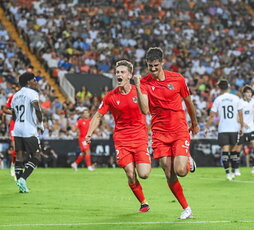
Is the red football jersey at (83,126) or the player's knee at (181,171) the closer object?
the player's knee at (181,171)

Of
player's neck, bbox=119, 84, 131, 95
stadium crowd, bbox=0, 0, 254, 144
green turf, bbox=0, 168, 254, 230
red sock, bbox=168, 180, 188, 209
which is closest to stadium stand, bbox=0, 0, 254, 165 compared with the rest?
stadium crowd, bbox=0, 0, 254, 144

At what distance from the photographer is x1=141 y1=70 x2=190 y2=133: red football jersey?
40.5ft

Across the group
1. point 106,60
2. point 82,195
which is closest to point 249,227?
point 82,195

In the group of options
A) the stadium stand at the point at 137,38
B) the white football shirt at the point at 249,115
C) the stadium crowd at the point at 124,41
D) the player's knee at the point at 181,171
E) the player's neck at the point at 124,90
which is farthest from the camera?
the stadium stand at the point at 137,38

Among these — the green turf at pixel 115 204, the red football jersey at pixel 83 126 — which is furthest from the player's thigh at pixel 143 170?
the red football jersey at pixel 83 126

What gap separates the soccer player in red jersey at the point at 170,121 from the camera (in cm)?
1215

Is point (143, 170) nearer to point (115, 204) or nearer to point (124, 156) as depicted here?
point (124, 156)

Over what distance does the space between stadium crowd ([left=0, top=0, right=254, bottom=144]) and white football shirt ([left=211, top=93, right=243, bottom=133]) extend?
10.8m

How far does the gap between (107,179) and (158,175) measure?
249cm

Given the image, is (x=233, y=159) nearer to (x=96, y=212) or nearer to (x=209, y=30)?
(x=96, y=212)

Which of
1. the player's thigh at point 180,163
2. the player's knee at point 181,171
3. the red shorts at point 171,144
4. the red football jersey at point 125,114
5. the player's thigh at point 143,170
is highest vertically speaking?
the red football jersey at point 125,114

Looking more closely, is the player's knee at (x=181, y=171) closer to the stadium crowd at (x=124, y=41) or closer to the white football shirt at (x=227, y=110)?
the white football shirt at (x=227, y=110)

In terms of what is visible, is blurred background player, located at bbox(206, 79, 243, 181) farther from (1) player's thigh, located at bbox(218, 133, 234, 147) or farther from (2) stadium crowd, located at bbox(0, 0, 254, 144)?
(2) stadium crowd, located at bbox(0, 0, 254, 144)

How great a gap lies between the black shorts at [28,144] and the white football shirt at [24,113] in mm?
90
